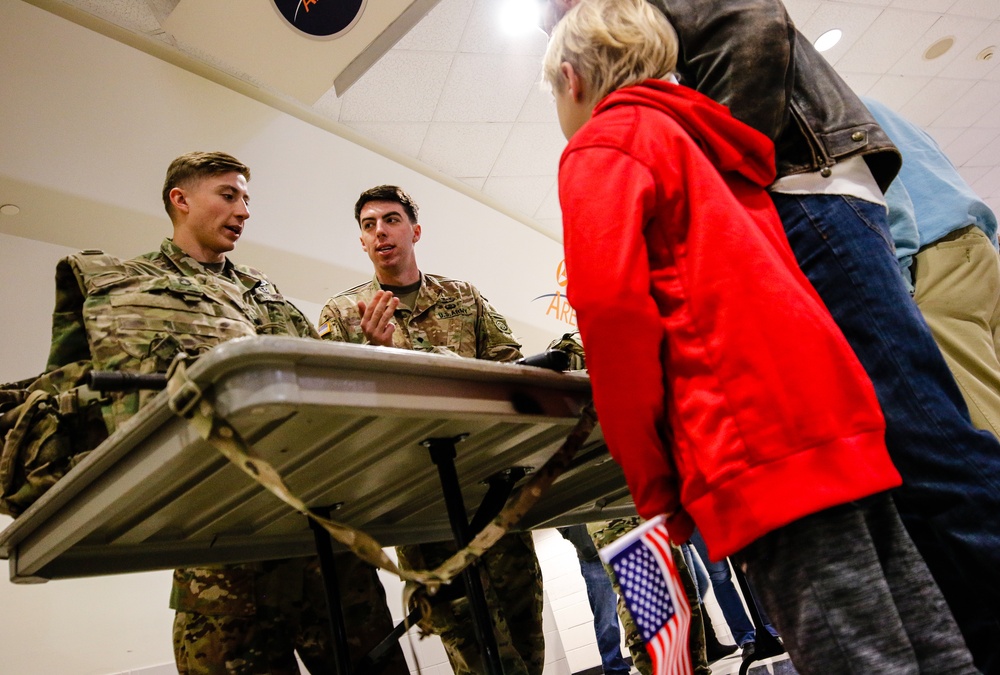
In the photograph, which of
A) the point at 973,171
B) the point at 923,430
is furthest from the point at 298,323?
the point at 973,171

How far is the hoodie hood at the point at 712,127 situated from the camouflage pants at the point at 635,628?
4.05 ft

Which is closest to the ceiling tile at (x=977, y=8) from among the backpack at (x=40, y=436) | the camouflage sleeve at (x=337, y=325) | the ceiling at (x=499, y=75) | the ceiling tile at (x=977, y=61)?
the ceiling at (x=499, y=75)

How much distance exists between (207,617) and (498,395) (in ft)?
3.24

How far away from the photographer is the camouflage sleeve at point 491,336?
2.58 m

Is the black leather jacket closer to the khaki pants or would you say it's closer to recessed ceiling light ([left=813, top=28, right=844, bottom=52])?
the khaki pants

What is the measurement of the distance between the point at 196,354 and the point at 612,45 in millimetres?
1297

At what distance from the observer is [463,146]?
489cm

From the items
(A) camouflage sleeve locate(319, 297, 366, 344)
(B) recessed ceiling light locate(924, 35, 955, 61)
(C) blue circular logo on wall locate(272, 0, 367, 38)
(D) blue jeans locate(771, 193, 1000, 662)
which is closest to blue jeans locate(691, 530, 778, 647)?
(A) camouflage sleeve locate(319, 297, 366, 344)

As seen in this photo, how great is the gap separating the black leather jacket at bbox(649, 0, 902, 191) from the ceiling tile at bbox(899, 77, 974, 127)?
5.47 m

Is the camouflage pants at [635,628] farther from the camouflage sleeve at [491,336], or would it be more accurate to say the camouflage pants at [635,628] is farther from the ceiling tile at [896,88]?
the ceiling tile at [896,88]

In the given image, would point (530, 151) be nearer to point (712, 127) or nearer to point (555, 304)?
point (555, 304)

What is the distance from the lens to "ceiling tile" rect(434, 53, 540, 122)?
4.21 meters

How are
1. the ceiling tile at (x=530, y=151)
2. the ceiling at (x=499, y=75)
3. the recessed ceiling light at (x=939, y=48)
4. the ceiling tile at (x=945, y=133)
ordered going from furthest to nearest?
the ceiling tile at (x=945, y=133) → the recessed ceiling light at (x=939, y=48) → the ceiling tile at (x=530, y=151) → the ceiling at (x=499, y=75)

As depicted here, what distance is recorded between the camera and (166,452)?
97 centimetres
